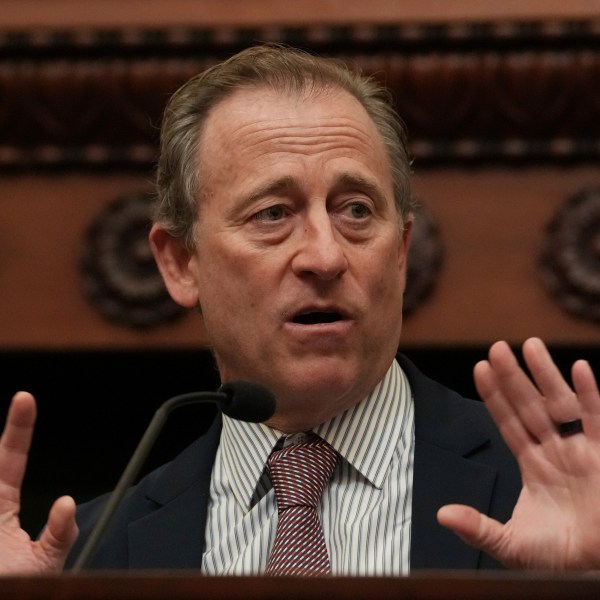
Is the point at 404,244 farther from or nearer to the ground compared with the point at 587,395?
farther from the ground

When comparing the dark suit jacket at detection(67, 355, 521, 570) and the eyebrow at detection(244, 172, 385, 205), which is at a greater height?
the eyebrow at detection(244, 172, 385, 205)

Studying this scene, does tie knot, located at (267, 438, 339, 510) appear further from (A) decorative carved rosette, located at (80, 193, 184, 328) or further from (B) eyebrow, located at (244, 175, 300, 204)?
(A) decorative carved rosette, located at (80, 193, 184, 328)

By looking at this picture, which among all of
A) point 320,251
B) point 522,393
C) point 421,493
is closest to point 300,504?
point 421,493

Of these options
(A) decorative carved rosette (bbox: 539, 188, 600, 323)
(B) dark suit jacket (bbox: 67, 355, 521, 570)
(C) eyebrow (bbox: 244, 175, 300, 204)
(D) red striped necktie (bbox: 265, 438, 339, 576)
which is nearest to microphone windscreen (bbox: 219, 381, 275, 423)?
(D) red striped necktie (bbox: 265, 438, 339, 576)

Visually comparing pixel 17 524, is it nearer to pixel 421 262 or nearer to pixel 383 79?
pixel 421 262

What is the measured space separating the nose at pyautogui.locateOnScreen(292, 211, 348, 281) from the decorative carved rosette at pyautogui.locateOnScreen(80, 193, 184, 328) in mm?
858

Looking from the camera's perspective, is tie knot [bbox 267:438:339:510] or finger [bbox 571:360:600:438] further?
tie knot [bbox 267:438:339:510]

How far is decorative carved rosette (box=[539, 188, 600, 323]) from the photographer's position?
310cm

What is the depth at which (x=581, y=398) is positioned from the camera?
1.89 metres

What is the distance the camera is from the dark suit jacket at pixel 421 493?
7.37 ft

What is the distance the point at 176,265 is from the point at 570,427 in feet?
3.23

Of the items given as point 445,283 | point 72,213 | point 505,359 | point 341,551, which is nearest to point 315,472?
point 341,551

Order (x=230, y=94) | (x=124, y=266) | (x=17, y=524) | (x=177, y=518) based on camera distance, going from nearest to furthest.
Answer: (x=17, y=524) < (x=177, y=518) < (x=230, y=94) < (x=124, y=266)

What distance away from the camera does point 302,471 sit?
2.37 metres
